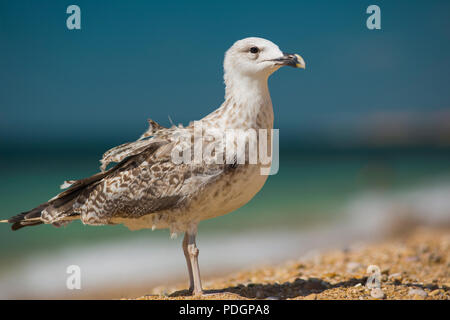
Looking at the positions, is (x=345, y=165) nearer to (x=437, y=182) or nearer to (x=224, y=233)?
(x=437, y=182)

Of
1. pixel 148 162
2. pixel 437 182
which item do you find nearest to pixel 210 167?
pixel 148 162

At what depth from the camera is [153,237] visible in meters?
12.1

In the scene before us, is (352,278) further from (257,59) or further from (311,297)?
(257,59)

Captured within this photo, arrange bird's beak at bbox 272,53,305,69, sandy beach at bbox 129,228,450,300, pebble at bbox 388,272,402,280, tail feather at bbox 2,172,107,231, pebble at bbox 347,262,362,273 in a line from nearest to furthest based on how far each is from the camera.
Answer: bird's beak at bbox 272,53,305,69
sandy beach at bbox 129,228,450,300
tail feather at bbox 2,172,107,231
pebble at bbox 388,272,402,280
pebble at bbox 347,262,362,273

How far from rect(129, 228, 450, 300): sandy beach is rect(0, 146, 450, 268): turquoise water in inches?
217

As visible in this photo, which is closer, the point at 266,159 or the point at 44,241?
the point at 266,159

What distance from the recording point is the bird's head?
4.69m

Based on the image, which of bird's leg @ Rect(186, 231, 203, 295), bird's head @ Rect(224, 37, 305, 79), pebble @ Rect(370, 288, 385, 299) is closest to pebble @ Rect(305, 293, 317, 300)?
pebble @ Rect(370, 288, 385, 299)

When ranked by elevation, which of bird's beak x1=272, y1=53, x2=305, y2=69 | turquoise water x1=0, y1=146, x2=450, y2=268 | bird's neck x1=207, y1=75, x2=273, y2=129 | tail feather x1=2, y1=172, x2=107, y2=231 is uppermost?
bird's beak x1=272, y1=53, x2=305, y2=69

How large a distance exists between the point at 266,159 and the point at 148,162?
1.19 meters

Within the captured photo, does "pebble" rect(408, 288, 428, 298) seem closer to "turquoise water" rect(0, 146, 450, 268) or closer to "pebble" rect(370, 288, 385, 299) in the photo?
"pebble" rect(370, 288, 385, 299)

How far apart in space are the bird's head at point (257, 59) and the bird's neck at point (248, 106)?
83 mm

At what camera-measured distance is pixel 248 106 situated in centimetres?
485

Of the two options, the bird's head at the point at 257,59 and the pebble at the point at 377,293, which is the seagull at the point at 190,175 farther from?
the pebble at the point at 377,293
